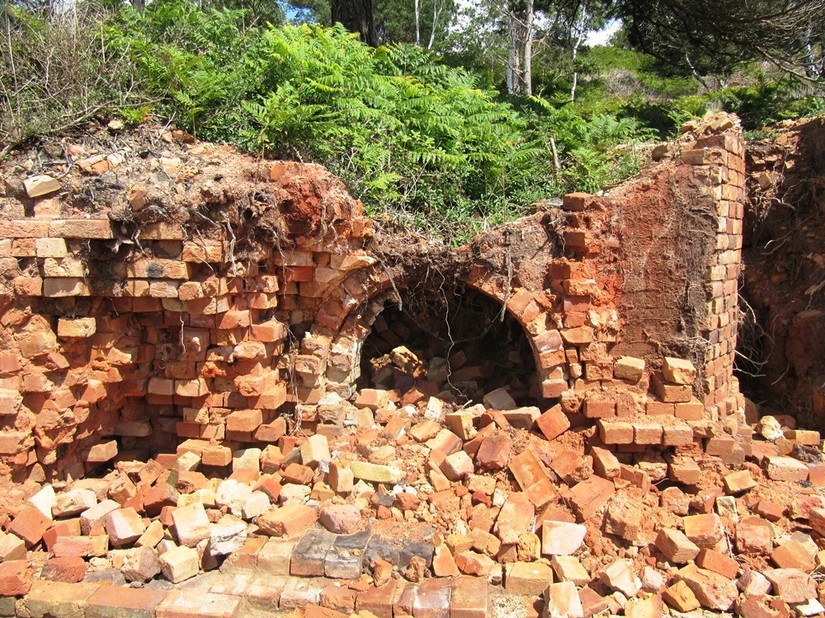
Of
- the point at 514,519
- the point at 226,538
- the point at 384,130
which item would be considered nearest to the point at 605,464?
the point at 514,519

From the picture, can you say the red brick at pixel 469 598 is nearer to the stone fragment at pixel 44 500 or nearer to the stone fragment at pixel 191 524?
the stone fragment at pixel 191 524

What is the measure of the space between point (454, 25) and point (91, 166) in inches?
1007

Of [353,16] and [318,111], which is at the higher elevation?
[353,16]

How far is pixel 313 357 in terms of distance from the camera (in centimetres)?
492

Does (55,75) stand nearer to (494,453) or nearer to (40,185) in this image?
(40,185)

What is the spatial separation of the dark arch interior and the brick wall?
57 centimetres

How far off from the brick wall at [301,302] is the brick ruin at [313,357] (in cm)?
2

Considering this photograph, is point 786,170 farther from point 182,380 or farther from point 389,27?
point 389,27

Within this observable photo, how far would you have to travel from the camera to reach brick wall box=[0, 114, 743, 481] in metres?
4.32

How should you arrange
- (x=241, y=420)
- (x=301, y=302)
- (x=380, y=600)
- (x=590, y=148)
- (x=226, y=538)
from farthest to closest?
(x=590, y=148) → (x=301, y=302) → (x=241, y=420) → (x=226, y=538) → (x=380, y=600)

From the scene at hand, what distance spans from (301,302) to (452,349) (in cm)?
162

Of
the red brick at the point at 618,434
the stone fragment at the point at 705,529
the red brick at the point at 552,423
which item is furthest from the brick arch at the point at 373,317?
the stone fragment at the point at 705,529

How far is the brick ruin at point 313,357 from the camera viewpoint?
4156mm

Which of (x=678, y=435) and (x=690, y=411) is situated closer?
(x=678, y=435)
